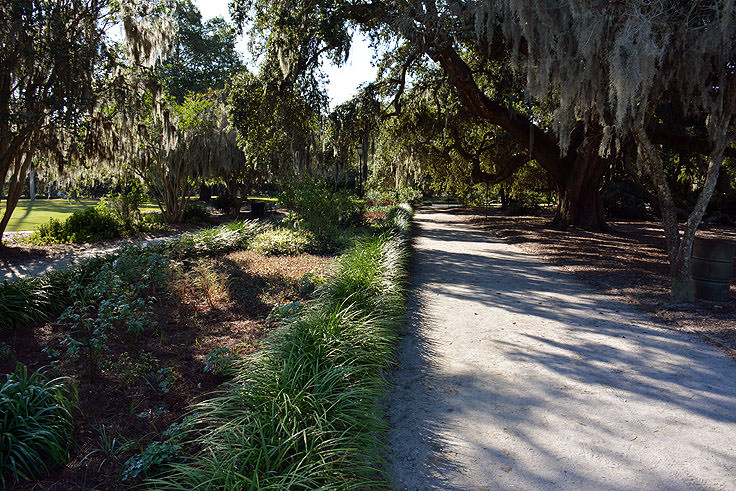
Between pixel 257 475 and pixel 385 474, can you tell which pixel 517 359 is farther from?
pixel 257 475

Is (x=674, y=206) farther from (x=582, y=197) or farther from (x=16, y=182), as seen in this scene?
(x=16, y=182)

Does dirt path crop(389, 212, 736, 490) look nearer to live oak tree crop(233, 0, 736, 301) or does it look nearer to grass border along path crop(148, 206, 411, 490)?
grass border along path crop(148, 206, 411, 490)

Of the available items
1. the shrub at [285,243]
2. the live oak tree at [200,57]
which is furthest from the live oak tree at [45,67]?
the live oak tree at [200,57]

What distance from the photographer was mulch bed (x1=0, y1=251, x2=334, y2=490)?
255cm

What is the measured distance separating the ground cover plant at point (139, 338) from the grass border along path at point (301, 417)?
244mm

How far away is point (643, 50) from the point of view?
5277 mm

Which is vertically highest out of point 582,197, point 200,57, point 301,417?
point 200,57

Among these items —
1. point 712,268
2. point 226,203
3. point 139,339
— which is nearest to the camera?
point 139,339

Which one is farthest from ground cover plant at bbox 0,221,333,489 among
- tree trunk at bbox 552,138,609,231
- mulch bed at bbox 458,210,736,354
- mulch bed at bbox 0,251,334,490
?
tree trunk at bbox 552,138,609,231

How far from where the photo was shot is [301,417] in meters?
2.59

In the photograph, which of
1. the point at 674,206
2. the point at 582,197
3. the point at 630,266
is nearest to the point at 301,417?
the point at 674,206

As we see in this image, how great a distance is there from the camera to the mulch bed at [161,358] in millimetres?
2555

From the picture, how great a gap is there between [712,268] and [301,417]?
20.5 ft

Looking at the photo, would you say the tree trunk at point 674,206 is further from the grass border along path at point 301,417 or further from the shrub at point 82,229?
the shrub at point 82,229
